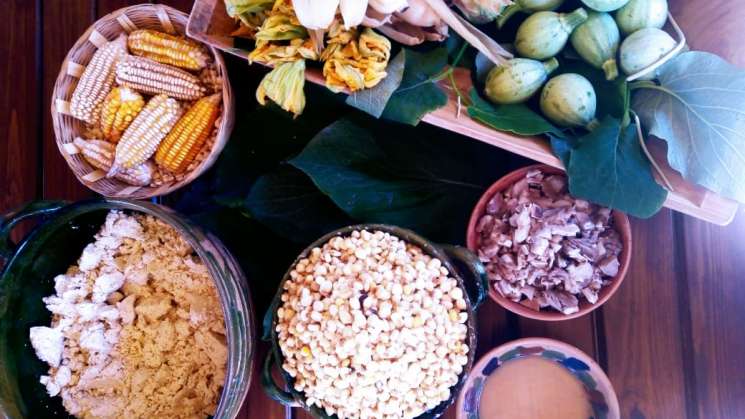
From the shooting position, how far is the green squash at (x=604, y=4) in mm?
595

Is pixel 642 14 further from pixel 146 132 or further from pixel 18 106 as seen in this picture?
pixel 18 106

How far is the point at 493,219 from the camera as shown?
28.0 inches

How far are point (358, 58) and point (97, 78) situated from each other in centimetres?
37

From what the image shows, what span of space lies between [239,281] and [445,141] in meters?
0.30

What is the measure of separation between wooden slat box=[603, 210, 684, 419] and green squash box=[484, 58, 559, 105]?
0.85 feet

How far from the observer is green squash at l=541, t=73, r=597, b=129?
24.1 inches

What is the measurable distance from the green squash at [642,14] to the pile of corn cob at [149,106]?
1.53 ft

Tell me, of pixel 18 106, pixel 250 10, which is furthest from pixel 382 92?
pixel 18 106

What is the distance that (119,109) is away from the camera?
799 mm

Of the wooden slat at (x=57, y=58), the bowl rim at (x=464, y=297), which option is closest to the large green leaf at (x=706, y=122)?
the bowl rim at (x=464, y=297)

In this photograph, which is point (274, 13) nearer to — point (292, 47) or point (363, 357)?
point (292, 47)

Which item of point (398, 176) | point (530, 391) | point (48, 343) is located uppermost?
point (398, 176)

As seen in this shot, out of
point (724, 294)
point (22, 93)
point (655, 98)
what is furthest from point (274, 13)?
point (724, 294)

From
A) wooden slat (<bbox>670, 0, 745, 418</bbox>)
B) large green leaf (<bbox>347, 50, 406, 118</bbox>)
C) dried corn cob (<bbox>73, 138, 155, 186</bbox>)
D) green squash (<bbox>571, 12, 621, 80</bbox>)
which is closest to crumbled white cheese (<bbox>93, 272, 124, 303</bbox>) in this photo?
dried corn cob (<bbox>73, 138, 155, 186</bbox>)
